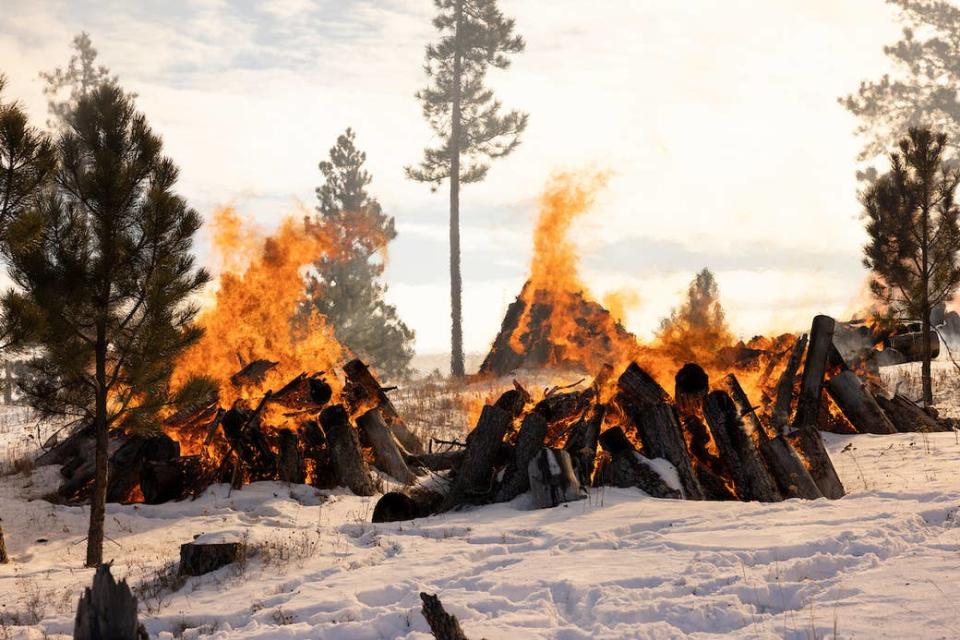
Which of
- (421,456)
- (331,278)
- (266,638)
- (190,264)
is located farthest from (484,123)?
(266,638)

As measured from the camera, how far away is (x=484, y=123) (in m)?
36.5

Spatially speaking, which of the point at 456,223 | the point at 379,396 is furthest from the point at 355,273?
the point at 379,396

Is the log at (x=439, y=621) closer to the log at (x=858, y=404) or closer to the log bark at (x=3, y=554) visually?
the log bark at (x=3, y=554)

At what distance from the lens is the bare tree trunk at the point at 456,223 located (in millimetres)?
34438

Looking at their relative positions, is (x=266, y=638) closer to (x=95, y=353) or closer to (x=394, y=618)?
(x=394, y=618)

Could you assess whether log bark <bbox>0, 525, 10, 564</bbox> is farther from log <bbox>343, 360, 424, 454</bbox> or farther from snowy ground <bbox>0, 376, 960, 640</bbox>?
log <bbox>343, 360, 424, 454</bbox>

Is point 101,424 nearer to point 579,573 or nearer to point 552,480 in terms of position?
point 552,480

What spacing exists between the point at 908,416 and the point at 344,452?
9.37 m

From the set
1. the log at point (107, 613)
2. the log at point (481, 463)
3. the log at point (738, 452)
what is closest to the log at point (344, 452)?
the log at point (481, 463)

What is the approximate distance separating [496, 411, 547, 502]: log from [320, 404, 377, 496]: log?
→ 108 inches

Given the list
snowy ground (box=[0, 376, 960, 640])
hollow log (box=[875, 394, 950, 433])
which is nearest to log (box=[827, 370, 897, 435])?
hollow log (box=[875, 394, 950, 433])

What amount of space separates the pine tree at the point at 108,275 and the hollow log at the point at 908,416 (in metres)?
11.2

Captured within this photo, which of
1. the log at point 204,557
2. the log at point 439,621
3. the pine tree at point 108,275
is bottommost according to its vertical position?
the log at point 204,557

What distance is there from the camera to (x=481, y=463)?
10.5 meters
